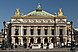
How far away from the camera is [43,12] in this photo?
154 metres

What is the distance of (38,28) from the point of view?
141125 millimetres

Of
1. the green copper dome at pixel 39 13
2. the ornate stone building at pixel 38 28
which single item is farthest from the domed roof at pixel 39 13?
the ornate stone building at pixel 38 28

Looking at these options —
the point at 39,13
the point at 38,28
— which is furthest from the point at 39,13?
the point at 38,28

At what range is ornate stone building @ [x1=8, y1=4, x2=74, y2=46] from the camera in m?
139

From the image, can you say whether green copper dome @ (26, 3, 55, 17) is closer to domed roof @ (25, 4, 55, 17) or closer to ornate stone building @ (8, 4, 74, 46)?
domed roof @ (25, 4, 55, 17)

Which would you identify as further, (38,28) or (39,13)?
(39,13)

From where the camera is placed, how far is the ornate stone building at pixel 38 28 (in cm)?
13862

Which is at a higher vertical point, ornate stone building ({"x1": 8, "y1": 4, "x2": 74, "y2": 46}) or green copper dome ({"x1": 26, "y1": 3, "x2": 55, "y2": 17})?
green copper dome ({"x1": 26, "y1": 3, "x2": 55, "y2": 17})

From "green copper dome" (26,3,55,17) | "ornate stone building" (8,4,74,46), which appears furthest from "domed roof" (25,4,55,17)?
"ornate stone building" (8,4,74,46)

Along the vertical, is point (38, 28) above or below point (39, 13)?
below

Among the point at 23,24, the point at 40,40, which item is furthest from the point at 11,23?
the point at 40,40

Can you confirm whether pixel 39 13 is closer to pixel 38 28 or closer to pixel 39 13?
pixel 39 13

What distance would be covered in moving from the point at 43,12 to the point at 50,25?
14440mm

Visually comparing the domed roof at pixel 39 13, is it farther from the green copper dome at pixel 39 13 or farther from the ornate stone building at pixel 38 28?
the ornate stone building at pixel 38 28
